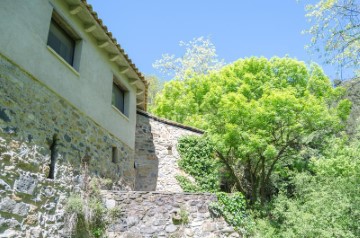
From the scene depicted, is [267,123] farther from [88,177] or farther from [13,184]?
[13,184]

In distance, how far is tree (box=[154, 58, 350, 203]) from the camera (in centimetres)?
1146

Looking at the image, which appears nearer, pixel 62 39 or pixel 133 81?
pixel 62 39

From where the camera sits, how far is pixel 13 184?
518 centimetres

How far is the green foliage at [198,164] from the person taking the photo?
10.6 metres

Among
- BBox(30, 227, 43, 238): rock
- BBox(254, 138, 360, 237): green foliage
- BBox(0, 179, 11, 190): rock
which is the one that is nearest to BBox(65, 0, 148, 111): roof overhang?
BBox(0, 179, 11, 190): rock

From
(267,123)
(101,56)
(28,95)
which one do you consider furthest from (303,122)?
(28,95)

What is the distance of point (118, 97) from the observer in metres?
10.1

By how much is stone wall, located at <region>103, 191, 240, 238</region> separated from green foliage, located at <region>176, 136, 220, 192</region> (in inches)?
125

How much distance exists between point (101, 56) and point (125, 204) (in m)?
4.16

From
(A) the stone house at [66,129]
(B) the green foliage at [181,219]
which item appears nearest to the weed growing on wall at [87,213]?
(A) the stone house at [66,129]

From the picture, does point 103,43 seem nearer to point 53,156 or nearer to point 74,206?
point 53,156

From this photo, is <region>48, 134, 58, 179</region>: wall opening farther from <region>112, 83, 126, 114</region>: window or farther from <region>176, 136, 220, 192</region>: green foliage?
<region>176, 136, 220, 192</region>: green foliage

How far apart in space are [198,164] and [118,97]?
11.6 feet

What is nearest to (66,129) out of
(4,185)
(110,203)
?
(110,203)
